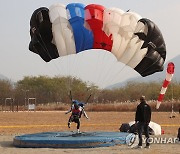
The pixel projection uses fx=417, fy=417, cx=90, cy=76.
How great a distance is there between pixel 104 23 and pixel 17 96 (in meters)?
69.6

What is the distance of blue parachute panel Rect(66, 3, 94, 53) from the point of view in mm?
14383

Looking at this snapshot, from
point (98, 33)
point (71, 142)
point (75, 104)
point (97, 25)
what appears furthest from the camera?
point (98, 33)

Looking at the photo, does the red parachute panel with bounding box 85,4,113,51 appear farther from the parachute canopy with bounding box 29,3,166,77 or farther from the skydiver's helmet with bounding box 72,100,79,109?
the skydiver's helmet with bounding box 72,100,79,109

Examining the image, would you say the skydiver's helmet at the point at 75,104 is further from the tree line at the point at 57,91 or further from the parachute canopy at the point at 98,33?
the tree line at the point at 57,91

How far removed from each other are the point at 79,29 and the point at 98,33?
71 cm

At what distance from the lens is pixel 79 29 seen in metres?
14.6

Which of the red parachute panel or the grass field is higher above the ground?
the red parachute panel

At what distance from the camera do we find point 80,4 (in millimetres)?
14758

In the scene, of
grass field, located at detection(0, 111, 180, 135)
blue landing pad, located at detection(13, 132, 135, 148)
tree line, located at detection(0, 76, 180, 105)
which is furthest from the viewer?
tree line, located at detection(0, 76, 180, 105)

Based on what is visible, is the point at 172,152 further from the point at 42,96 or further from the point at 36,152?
the point at 42,96

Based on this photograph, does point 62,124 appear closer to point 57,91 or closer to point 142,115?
point 142,115

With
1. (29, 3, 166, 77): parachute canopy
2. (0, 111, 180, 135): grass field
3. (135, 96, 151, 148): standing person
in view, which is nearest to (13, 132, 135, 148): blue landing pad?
(135, 96, 151, 148): standing person

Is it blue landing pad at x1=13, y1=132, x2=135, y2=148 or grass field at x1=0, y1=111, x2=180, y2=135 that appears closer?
blue landing pad at x1=13, y1=132, x2=135, y2=148

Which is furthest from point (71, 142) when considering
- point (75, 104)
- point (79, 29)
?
point (79, 29)
